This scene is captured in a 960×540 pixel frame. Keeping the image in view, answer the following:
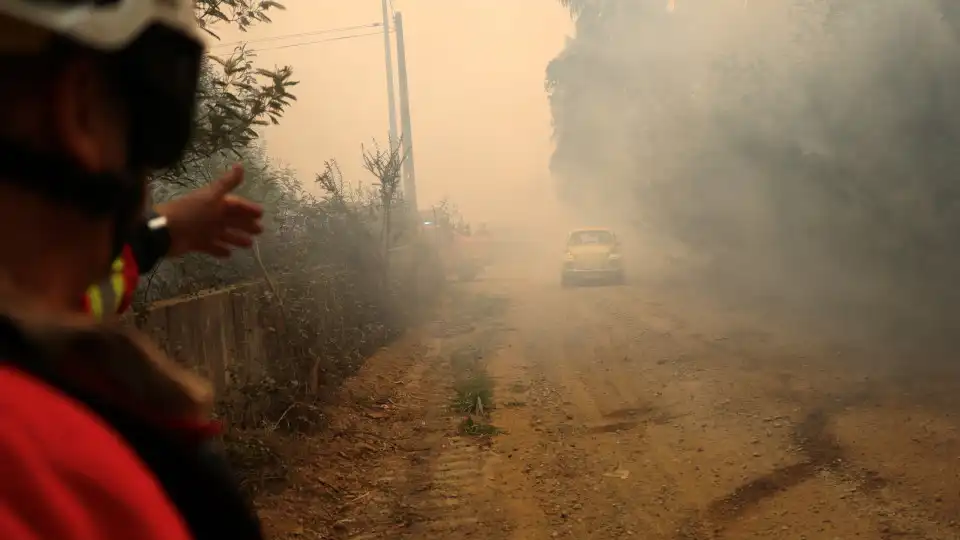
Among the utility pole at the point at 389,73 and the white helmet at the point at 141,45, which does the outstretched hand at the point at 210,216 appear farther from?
the utility pole at the point at 389,73

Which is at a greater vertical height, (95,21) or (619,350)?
(95,21)

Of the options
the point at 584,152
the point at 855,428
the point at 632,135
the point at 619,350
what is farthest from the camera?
the point at 584,152

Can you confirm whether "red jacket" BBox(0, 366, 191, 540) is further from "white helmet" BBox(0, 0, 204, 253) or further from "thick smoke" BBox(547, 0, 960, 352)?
"thick smoke" BBox(547, 0, 960, 352)

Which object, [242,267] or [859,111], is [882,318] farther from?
[242,267]

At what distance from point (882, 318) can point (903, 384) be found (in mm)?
3639

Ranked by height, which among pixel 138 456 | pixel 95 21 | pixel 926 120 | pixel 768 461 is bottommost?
pixel 768 461

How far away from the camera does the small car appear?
1736cm

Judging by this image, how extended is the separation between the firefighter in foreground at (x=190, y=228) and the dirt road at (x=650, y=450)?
3.14 metres

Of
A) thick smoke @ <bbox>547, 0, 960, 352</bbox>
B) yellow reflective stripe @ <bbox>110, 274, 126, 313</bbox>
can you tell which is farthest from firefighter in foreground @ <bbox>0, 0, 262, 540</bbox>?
thick smoke @ <bbox>547, 0, 960, 352</bbox>

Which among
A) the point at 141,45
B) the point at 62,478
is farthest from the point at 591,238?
the point at 62,478

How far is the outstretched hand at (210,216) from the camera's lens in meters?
1.32

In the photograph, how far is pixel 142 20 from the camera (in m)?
0.71

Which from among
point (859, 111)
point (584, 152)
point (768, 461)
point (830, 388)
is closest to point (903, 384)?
point (830, 388)

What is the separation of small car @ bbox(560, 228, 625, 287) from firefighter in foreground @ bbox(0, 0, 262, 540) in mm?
16841
